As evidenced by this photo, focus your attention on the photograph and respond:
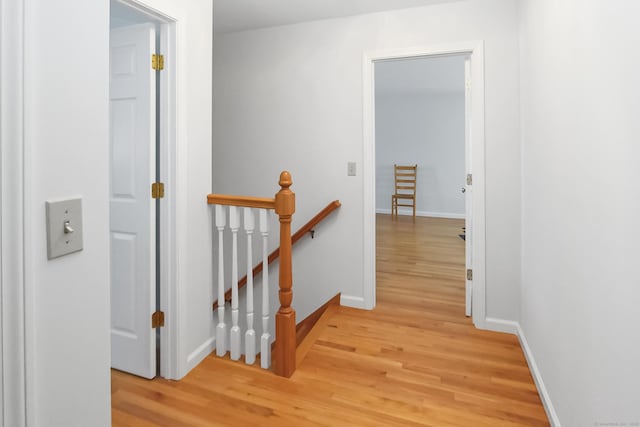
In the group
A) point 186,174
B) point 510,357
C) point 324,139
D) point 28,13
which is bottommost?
point 510,357

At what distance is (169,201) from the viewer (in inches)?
76.5

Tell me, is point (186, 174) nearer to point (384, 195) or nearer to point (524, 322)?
point (524, 322)

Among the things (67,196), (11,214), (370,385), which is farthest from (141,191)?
(370,385)

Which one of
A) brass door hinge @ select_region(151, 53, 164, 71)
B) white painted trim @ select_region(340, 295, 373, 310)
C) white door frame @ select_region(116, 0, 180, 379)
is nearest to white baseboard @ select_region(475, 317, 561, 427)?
white painted trim @ select_region(340, 295, 373, 310)

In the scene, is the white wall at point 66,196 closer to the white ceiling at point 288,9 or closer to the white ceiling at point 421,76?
the white ceiling at point 288,9

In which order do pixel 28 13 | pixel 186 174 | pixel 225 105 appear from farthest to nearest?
1. pixel 225 105
2. pixel 186 174
3. pixel 28 13

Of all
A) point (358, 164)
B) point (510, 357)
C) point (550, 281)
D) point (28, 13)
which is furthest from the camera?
point (358, 164)

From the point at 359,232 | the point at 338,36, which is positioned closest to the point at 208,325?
the point at 359,232

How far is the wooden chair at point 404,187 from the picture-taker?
742 centimetres

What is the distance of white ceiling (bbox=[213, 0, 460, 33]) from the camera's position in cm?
264

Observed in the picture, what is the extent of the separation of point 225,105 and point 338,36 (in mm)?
1221

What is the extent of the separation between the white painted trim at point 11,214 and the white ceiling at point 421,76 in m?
4.49

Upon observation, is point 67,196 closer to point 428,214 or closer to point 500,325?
point 500,325

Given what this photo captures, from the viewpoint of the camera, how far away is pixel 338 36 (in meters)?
2.90
